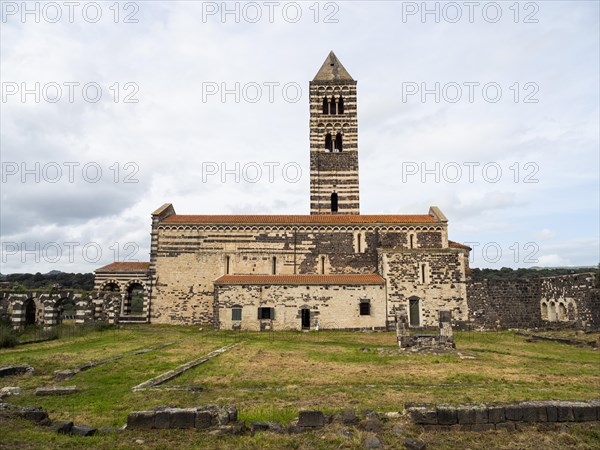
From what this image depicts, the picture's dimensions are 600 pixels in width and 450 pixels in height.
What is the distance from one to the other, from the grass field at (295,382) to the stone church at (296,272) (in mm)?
6432

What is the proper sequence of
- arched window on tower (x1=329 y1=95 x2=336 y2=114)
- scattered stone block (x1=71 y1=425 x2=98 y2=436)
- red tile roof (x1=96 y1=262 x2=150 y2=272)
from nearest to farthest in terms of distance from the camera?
scattered stone block (x1=71 y1=425 x2=98 y2=436) < red tile roof (x1=96 y1=262 x2=150 y2=272) < arched window on tower (x1=329 y1=95 x2=336 y2=114)

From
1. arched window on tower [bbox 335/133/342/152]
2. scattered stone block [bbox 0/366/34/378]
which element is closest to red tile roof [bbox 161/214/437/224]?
arched window on tower [bbox 335/133/342/152]

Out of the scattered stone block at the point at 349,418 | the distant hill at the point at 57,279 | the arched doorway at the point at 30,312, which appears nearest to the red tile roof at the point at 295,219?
the arched doorway at the point at 30,312

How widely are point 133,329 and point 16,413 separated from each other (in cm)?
2099

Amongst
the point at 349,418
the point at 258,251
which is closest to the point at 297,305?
the point at 258,251

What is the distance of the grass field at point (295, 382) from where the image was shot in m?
7.79

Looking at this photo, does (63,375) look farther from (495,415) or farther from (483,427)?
(495,415)

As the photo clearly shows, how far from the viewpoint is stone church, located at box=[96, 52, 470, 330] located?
28.8 meters

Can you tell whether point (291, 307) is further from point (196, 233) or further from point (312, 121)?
point (312, 121)

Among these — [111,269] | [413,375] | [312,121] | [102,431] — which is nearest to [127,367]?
[102,431]

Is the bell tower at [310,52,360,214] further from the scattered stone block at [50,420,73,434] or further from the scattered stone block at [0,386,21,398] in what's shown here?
the scattered stone block at [50,420,73,434]

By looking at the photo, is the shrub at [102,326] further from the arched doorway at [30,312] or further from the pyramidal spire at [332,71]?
the pyramidal spire at [332,71]

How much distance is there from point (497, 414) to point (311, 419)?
3.63 metres

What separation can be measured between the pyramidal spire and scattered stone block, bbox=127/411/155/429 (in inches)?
1552
